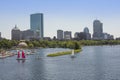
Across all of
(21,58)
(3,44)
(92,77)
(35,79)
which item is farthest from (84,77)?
(3,44)

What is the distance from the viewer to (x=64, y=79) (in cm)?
5219

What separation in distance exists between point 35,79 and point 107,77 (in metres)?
12.5

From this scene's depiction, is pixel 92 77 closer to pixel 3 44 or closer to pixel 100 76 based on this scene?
pixel 100 76

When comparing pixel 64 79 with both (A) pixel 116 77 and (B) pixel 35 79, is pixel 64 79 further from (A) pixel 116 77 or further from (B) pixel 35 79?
(A) pixel 116 77

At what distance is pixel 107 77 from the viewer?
2122 inches

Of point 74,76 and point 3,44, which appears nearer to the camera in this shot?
point 74,76

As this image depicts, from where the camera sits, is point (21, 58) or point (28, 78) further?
point (21, 58)

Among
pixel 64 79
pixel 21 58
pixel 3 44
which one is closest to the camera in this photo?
pixel 64 79

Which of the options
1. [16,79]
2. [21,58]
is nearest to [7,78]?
[16,79]

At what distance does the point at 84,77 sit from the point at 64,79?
4.05 m

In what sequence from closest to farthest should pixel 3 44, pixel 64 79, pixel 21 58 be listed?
pixel 64 79
pixel 21 58
pixel 3 44

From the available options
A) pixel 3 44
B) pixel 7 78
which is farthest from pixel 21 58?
pixel 3 44

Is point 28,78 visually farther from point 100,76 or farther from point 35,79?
point 100,76

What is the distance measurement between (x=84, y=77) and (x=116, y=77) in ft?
18.1
